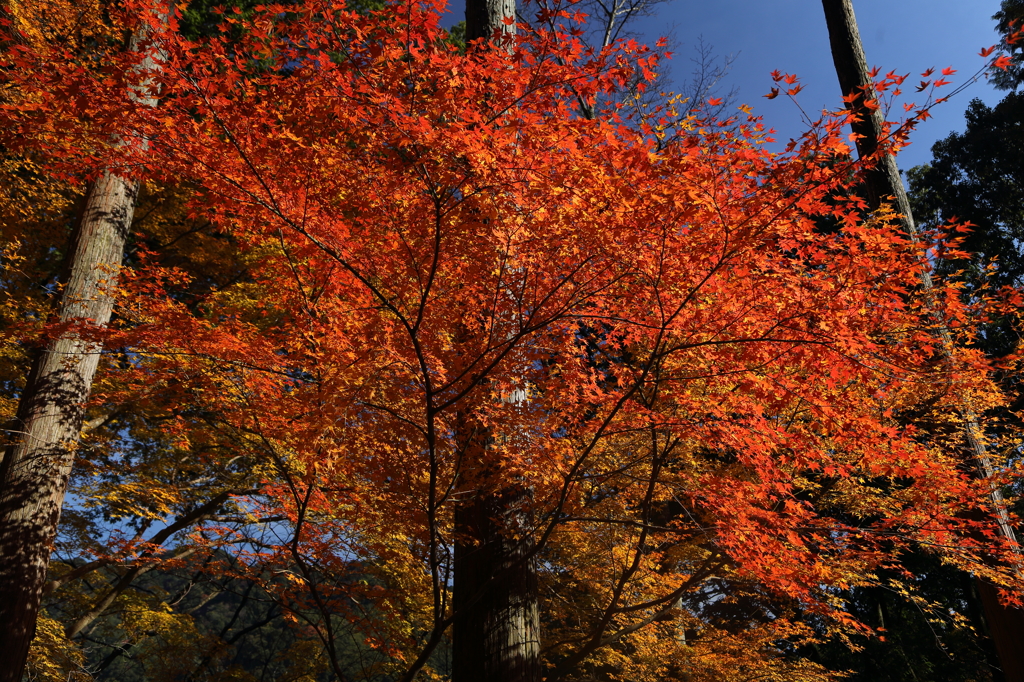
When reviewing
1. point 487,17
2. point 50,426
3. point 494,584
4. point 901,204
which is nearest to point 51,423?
point 50,426

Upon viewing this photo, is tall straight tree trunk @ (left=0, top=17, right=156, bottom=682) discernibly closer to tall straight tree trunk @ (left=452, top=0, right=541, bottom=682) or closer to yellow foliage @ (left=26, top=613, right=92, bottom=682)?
yellow foliage @ (left=26, top=613, right=92, bottom=682)

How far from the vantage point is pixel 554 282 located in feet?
12.8

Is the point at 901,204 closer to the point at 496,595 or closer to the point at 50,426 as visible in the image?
the point at 496,595

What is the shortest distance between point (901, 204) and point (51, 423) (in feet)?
35.1

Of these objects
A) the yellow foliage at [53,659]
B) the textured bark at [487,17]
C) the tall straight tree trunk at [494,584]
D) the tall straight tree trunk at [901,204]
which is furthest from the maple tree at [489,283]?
the yellow foliage at [53,659]

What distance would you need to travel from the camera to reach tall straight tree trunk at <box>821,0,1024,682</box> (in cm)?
668

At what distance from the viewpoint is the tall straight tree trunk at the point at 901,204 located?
21.9 ft

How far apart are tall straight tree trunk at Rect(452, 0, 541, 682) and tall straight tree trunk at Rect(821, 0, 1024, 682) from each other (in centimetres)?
533

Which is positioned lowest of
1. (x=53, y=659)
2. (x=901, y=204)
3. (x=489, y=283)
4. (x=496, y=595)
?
(x=53, y=659)

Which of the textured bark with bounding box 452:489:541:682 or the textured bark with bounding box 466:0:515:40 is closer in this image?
the textured bark with bounding box 452:489:541:682

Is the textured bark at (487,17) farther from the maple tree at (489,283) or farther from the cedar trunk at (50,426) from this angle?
the cedar trunk at (50,426)

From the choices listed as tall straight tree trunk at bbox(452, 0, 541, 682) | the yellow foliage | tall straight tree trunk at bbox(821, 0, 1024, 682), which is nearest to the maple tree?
tall straight tree trunk at bbox(452, 0, 541, 682)

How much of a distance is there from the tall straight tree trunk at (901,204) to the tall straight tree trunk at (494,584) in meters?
5.33

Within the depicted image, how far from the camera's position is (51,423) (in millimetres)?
6457
